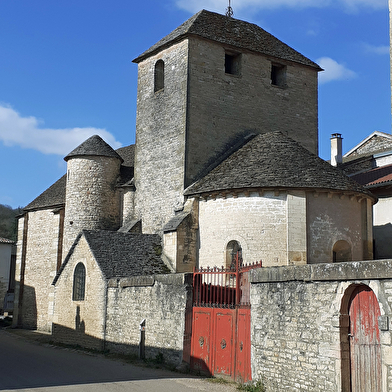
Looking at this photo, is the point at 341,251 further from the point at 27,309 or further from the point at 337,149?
the point at 27,309

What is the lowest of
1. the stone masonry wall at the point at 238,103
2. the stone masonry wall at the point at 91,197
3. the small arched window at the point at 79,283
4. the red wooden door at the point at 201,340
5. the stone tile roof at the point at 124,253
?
the red wooden door at the point at 201,340

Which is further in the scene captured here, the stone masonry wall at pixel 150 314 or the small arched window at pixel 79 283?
the small arched window at pixel 79 283

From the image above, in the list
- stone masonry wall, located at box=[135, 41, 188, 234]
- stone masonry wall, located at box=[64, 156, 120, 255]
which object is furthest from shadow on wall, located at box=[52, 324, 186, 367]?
stone masonry wall, located at box=[64, 156, 120, 255]

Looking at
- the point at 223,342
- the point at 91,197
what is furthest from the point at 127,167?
the point at 223,342

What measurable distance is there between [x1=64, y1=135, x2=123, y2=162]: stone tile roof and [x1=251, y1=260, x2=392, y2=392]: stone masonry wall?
47.5ft

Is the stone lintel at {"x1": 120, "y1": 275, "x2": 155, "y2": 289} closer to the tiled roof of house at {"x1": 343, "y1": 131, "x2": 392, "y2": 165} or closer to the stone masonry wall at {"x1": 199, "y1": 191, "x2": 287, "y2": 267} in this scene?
the stone masonry wall at {"x1": 199, "y1": 191, "x2": 287, "y2": 267}

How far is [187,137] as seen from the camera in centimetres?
2017

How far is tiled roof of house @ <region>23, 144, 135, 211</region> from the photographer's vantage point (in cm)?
2433

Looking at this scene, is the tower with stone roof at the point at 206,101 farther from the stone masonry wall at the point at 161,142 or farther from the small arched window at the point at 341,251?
the small arched window at the point at 341,251

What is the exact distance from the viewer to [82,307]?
1716 centimetres

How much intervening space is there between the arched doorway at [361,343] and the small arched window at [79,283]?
1108cm

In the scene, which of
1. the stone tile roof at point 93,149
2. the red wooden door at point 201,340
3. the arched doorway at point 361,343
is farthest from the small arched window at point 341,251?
the stone tile roof at point 93,149

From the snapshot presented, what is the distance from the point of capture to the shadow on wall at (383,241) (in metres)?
21.1

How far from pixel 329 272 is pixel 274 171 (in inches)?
359
